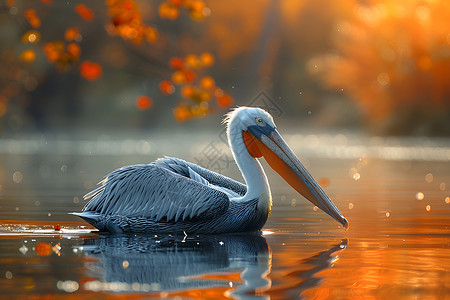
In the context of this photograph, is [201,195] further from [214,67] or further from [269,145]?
[214,67]

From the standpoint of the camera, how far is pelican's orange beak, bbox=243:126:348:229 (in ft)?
25.3

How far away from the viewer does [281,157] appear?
7848mm

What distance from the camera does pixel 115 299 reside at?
14.6 feet

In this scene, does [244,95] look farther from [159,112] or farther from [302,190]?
[302,190]

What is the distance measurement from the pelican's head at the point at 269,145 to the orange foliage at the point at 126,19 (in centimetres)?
153

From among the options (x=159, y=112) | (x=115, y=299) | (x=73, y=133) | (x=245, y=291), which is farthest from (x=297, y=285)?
(x=159, y=112)

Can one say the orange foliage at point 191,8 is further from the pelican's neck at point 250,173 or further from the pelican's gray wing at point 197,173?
the pelican's gray wing at point 197,173

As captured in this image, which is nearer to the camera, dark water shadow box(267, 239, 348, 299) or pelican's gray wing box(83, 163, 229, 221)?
dark water shadow box(267, 239, 348, 299)

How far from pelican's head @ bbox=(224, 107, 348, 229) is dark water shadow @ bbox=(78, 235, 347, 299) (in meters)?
0.67

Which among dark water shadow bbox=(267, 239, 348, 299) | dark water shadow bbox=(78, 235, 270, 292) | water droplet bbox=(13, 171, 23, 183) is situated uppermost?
water droplet bbox=(13, 171, 23, 183)

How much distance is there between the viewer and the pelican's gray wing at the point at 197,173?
7973 mm

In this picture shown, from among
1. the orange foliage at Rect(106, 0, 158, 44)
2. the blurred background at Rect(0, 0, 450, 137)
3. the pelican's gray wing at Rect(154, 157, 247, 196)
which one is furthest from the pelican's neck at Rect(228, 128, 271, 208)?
the blurred background at Rect(0, 0, 450, 137)

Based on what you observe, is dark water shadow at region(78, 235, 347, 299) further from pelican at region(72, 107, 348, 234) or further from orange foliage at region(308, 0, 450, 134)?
orange foliage at region(308, 0, 450, 134)

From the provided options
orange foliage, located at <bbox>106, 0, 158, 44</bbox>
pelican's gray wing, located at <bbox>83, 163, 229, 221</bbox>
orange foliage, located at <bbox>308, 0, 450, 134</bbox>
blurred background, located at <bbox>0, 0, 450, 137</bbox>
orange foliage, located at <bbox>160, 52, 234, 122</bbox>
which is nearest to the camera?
pelican's gray wing, located at <bbox>83, 163, 229, 221</bbox>
